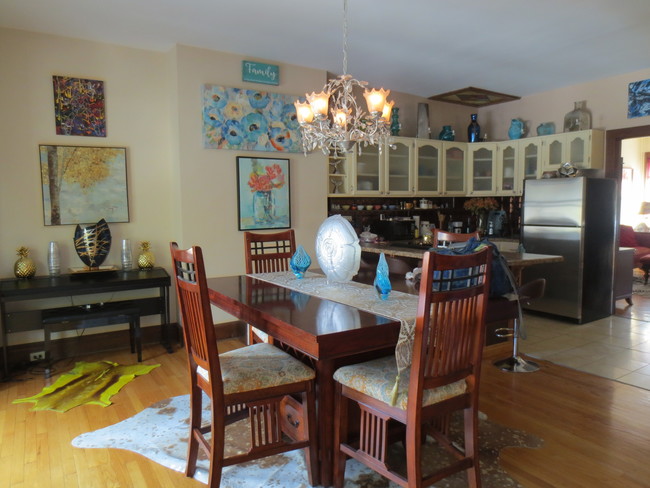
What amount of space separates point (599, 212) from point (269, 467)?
422cm

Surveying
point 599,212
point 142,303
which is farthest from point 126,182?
point 599,212

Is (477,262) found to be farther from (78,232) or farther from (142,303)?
(78,232)

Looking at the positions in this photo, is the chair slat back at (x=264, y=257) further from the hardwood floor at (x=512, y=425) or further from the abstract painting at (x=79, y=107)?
the abstract painting at (x=79, y=107)

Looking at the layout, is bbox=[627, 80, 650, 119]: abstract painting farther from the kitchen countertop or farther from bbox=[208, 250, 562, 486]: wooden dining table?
bbox=[208, 250, 562, 486]: wooden dining table

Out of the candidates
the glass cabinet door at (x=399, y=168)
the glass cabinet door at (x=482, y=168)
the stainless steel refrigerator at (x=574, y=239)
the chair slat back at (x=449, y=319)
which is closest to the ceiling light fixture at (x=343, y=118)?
the chair slat back at (x=449, y=319)

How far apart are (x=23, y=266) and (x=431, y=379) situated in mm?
3339

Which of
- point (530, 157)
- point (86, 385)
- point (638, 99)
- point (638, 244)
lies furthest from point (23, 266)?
point (638, 244)

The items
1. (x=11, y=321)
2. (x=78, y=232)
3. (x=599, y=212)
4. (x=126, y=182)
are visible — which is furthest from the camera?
(x=599, y=212)

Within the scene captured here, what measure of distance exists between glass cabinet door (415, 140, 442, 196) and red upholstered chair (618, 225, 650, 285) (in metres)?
3.33

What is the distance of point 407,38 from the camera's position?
3.83m

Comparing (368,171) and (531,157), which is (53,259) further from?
(531,157)

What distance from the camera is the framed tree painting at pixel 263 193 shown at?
14.3ft

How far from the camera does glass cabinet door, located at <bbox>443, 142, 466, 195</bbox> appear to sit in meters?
5.89

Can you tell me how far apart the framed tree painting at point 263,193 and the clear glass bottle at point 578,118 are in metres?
3.29
